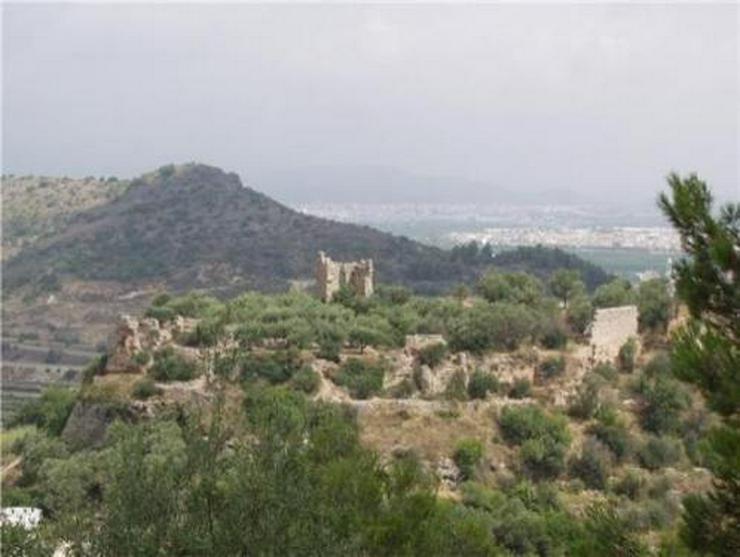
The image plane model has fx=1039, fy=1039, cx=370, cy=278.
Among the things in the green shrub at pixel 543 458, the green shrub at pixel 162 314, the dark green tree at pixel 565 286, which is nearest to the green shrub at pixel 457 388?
the green shrub at pixel 543 458

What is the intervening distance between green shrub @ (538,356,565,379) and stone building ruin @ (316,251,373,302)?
25.1 feet

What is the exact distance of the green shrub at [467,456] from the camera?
82.7ft

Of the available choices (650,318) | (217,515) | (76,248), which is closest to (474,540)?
(217,515)

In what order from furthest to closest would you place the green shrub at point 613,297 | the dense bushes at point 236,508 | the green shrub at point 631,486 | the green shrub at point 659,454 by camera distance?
the green shrub at point 613,297
the green shrub at point 659,454
the green shrub at point 631,486
the dense bushes at point 236,508

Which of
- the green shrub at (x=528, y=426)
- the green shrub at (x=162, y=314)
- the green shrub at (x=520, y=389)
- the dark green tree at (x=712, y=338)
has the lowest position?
the green shrub at (x=528, y=426)

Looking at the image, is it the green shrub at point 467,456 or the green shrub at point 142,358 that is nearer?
the green shrub at point 467,456

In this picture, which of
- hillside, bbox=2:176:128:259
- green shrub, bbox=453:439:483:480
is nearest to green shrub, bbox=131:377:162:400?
green shrub, bbox=453:439:483:480

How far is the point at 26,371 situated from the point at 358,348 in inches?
1365

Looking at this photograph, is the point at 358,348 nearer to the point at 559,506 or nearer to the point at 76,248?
the point at 559,506

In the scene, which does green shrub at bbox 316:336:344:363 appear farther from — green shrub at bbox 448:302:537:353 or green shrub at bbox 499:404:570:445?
green shrub at bbox 499:404:570:445

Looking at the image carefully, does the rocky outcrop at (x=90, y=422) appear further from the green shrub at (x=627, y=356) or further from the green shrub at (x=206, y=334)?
the green shrub at (x=627, y=356)

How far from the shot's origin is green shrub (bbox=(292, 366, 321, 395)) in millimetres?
26967

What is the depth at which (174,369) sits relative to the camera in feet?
91.2

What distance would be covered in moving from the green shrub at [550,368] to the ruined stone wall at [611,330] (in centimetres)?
166
